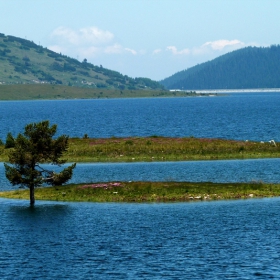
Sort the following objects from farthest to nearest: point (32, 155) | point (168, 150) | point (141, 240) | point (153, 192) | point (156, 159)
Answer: point (168, 150), point (156, 159), point (153, 192), point (32, 155), point (141, 240)

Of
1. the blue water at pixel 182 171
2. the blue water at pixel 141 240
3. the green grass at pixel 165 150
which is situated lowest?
the blue water at pixel 141 240

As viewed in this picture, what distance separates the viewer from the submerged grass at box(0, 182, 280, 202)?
7062cm

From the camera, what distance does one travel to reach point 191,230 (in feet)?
181

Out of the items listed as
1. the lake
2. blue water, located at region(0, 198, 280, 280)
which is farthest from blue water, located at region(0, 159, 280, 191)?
blue water, located at region(0, 198, 280, 280)

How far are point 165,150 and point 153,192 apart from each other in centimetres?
3880

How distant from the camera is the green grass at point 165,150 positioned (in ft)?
352

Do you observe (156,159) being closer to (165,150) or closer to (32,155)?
(165,150)

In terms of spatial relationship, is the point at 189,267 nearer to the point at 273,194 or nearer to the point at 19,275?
the point at 19,275

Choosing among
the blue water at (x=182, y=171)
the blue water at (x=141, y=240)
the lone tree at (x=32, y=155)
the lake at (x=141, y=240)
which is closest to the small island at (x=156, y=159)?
the lake at (x=141, y=240)

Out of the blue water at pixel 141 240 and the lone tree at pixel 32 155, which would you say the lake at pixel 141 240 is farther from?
the lone tree at pixel 32 155

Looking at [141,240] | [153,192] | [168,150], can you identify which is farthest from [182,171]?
[141,240]

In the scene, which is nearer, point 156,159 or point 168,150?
point 156,159

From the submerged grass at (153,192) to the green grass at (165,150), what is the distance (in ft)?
99.0

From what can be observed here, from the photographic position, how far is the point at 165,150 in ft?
364
